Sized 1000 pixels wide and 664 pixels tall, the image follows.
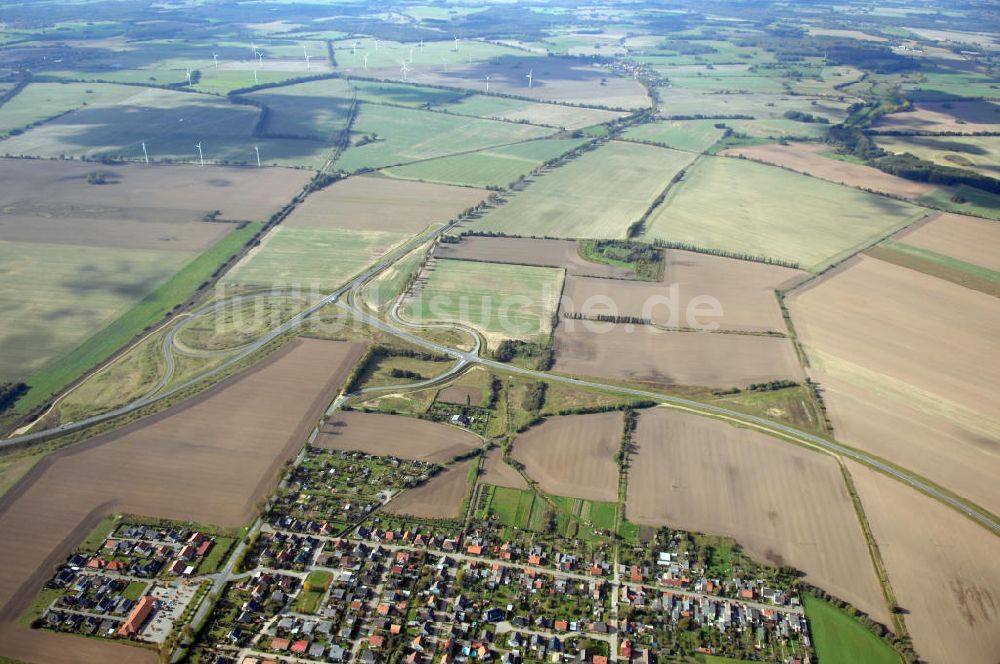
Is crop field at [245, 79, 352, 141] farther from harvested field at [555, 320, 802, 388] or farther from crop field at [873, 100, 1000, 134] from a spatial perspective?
crop field at [873, 100, 1000, 134]

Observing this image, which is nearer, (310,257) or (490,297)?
(490,297)

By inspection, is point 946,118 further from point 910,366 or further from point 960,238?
point 910,366

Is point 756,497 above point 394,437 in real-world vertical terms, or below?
below

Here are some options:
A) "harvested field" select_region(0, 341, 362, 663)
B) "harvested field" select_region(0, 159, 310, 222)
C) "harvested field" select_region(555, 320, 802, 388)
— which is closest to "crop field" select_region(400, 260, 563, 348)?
"harvested field" select_region(555, 320, 802, 388)

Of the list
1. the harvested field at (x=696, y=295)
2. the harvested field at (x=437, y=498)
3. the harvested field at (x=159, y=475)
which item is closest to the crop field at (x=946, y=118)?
the harvested field at (x=696, y=295)

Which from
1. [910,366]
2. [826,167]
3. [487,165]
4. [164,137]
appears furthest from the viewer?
[164,137]

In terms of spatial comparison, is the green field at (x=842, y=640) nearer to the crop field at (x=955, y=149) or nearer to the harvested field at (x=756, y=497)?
the harvested field at (x=756, y=497)

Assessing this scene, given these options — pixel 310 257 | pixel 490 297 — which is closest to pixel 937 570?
pixel 490 297
